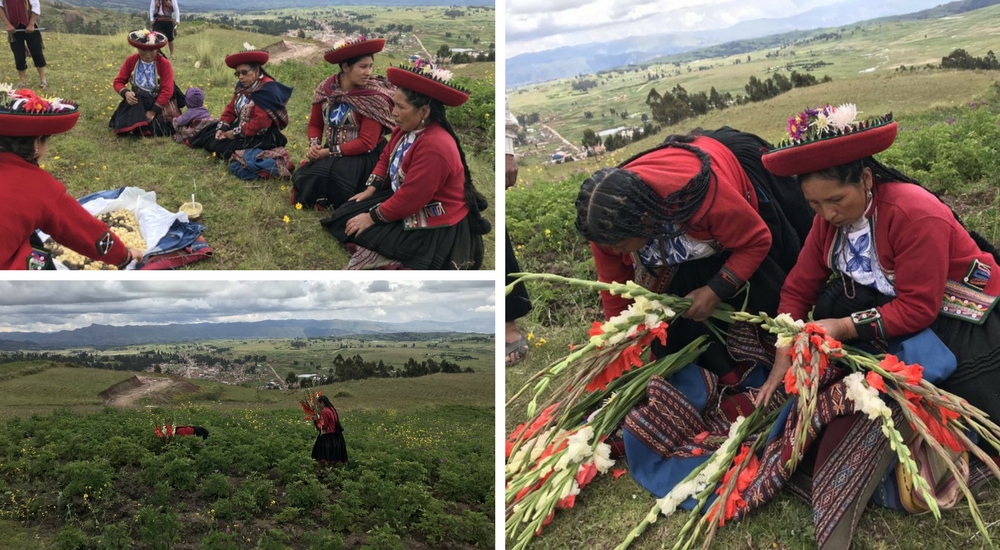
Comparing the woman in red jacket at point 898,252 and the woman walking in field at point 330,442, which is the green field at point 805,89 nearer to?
the woman walking in field at point 330,442

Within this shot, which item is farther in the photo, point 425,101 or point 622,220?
point 425,101

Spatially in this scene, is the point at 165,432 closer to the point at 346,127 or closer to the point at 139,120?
the point at 346,127

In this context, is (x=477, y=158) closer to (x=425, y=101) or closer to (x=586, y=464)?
(x=425, y=101)

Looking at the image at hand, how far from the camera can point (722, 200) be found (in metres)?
2.51

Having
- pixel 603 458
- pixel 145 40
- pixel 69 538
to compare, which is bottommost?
pixel 69 538

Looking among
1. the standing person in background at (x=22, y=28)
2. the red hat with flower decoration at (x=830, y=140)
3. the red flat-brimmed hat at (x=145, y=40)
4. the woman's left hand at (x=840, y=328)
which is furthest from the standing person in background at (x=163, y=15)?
the woman's left hand at (x=840, y=328)

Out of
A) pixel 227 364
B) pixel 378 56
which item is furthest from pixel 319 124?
pixel 378 56

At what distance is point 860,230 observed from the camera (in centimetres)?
237

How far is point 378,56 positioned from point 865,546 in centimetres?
792

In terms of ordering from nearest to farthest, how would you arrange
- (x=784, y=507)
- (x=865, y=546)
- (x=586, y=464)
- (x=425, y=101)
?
(x=865, y=546) < (x=784, y=507) < (x=586, y=464) < (x=425, y=101)

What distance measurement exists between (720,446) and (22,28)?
6445 millimetres

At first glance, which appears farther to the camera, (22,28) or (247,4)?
(247,4)

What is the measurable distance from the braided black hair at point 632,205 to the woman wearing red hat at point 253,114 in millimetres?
3463

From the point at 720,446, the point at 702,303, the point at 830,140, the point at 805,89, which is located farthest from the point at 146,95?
the point at 805,89
